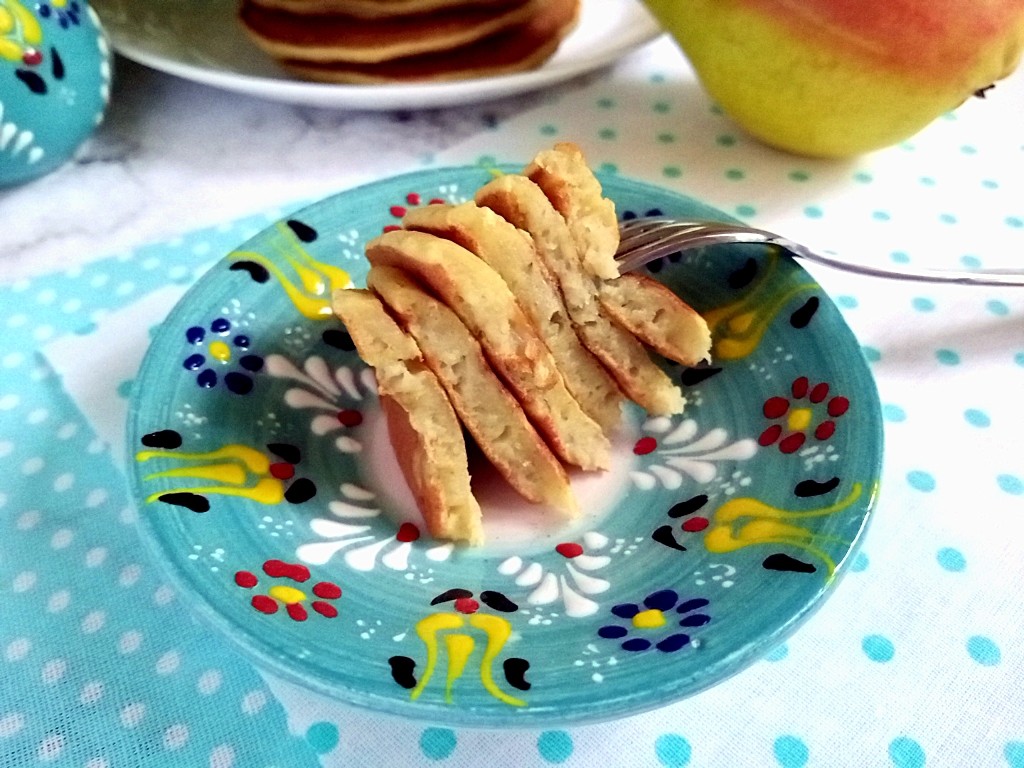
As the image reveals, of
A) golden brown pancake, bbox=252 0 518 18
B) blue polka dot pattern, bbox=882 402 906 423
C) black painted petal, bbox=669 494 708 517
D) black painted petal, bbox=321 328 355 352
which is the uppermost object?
golden brown pancake, bbox=252 0 518 18

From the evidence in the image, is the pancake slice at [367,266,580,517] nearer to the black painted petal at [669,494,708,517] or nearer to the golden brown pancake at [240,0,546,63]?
the black painted petal at [669,494,708,517]

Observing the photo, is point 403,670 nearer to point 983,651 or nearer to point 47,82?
point 983,651

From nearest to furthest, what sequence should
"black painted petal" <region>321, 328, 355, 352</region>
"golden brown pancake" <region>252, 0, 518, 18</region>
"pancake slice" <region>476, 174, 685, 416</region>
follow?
"pancake slice" <region>476, 174, 685, 416</region> → "black painted petal" <region>321, 328, 355, 352</region> → "golden brown pancake" <region>252, 0, 518, 18</region>

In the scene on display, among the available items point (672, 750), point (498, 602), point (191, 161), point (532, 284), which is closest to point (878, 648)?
point (672, 750)

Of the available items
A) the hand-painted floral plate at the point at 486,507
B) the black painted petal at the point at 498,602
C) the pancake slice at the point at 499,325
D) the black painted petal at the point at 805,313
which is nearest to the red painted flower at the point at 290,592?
the hand-painted floral plate at the point at 486,507

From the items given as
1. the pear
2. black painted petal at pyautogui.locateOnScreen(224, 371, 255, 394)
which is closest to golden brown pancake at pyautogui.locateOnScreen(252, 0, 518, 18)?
the pear

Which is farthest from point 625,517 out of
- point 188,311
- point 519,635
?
point 188,311

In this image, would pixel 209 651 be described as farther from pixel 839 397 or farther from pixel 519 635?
pixel 839 397
